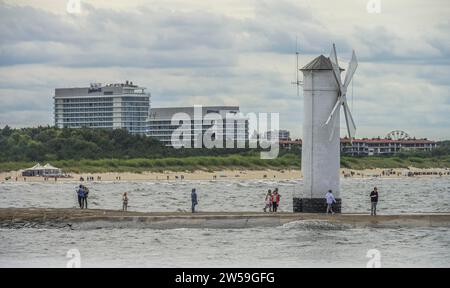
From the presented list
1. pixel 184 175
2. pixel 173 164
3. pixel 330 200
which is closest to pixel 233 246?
pixel 330 200

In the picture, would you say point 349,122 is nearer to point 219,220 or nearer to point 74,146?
point 219,220

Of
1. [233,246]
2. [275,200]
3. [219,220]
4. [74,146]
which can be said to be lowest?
[233,246]

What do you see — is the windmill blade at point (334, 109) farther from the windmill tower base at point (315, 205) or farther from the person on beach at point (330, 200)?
the windmill tower base at point (315, 205)

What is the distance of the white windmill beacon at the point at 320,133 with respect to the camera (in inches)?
2018

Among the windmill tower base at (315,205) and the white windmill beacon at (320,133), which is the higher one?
the white windmill beacon at (320,133)

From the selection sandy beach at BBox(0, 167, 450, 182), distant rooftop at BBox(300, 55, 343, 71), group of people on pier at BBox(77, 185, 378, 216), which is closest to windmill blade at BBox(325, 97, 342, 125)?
distant rooftop at BBox(300, 55, 343, 71)

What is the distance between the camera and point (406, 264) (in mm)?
39906

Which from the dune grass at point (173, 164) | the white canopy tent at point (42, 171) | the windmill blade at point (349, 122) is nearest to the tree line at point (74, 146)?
the dune grass at point (173, 164)

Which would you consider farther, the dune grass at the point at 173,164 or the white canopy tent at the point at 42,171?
the dune grass at the point at 173,164

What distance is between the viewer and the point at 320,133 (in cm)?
5125

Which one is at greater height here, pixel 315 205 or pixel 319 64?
pixel 319 64

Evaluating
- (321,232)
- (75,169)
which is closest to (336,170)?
(321,232)

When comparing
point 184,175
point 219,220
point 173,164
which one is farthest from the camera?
point 173,164

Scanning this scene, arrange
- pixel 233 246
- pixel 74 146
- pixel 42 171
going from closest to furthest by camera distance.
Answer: pixel 233 246, pixel 42 171, pixel 74 146
